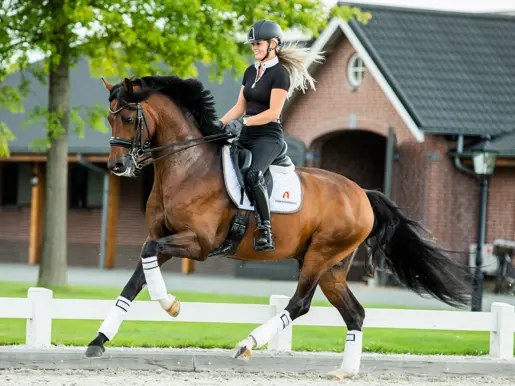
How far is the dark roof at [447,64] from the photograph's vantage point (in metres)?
23.3

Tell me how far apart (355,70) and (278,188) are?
1578 cm

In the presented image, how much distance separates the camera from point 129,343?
1087 cm

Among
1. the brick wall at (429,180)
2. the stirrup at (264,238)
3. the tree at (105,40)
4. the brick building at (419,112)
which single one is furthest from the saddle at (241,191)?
the brick wall at (429,180)

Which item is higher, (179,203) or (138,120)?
(138,120)

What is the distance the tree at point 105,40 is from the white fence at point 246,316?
7602 millimetres

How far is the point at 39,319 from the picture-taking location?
9.95m

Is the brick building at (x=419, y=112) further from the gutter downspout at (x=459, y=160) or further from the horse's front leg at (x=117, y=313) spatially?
the horse's front leg at (x=117, y=313)

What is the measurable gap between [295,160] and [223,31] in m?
6.75

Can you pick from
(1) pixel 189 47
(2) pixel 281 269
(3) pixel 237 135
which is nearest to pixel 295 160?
(2) pixel 281 269

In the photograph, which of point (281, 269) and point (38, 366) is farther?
point (281, 269)

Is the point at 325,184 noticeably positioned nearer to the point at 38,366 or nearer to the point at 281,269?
the point at 38,366

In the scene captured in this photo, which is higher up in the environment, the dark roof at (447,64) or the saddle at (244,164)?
the dark roof at (447,64)

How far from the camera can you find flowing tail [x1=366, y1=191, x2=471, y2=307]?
34.2 ft

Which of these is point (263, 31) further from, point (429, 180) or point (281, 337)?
point (429, 180)
